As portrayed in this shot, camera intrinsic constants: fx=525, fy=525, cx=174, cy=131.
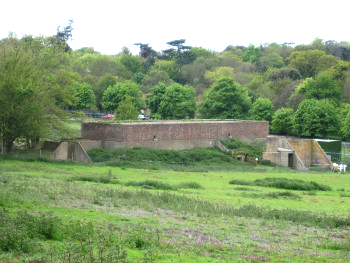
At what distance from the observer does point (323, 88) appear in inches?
3378

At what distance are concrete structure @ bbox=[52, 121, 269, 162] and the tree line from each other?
294cm

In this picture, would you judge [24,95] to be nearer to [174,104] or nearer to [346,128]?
[174,104]

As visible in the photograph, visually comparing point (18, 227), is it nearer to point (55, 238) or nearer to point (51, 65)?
point (55, 238)

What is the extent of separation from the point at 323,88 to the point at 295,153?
33002mm

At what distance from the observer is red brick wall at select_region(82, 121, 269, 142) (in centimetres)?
4988

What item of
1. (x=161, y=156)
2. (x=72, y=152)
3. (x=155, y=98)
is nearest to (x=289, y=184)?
(x=161, y=156)

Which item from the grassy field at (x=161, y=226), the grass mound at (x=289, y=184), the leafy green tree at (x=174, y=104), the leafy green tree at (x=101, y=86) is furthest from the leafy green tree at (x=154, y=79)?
the grassy field at (x=161, y=226)

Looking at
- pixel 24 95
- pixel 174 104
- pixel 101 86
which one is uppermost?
pixel 101 86

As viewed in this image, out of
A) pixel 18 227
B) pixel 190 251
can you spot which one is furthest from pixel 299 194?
pixel 18 227

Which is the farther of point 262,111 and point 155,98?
point 155,98

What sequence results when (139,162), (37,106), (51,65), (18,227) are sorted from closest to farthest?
(18,227), (37,106), (139,162), (51,65)

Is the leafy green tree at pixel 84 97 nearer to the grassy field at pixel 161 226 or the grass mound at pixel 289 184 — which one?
the grass mound at pixel 289 184

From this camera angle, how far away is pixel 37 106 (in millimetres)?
40062

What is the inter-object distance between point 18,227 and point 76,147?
110 ft
